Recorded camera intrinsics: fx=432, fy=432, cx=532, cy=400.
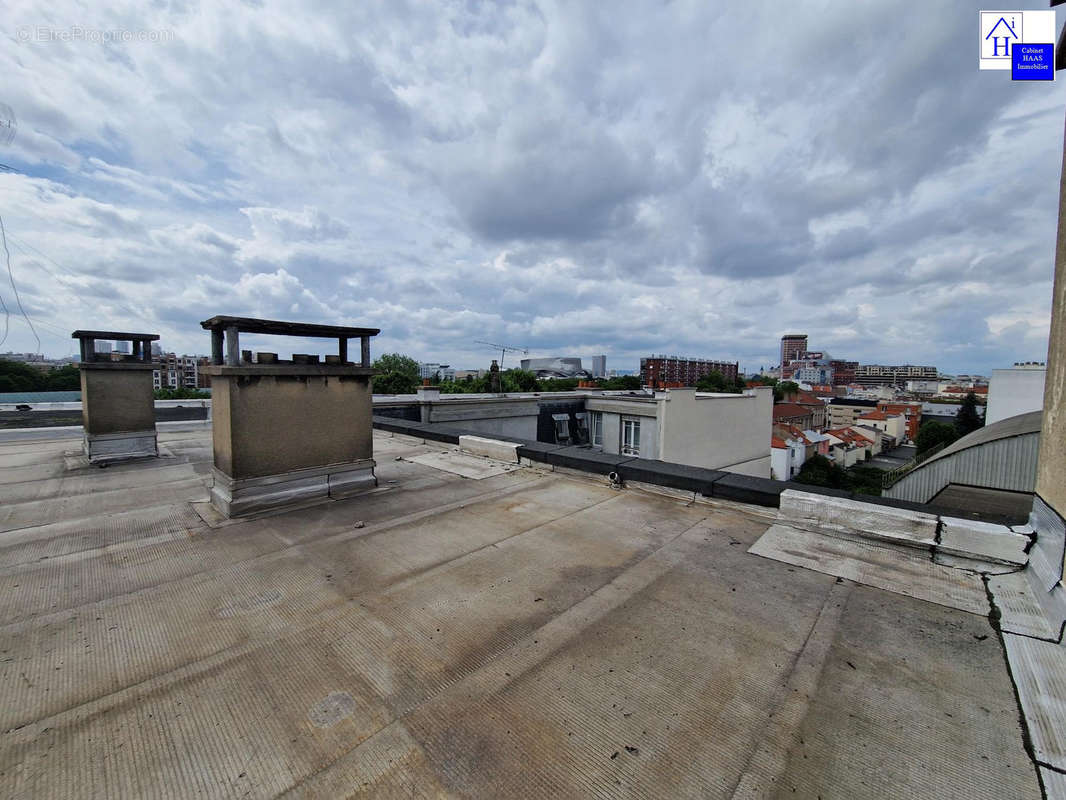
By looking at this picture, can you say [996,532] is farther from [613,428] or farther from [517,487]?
[613,428]

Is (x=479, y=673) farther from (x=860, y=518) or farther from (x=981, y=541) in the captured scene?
(x=981, y=541)

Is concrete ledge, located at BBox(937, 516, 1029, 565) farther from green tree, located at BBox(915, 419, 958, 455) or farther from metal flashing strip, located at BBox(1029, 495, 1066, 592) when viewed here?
green tree, located at BBox(915, 419, 958, 455)

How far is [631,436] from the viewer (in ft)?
72.7

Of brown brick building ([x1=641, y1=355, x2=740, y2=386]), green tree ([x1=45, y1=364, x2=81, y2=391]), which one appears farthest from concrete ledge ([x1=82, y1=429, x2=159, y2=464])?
brown brick building ([x1=641, y1=355, x2=740, y2=386])

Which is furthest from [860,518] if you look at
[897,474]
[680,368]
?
[680,368]

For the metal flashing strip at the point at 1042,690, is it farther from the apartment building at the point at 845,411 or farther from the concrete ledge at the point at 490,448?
the apartment building at the point at 845,411

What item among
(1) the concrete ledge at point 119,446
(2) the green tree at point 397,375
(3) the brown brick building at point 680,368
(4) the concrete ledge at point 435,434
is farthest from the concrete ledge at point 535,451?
(3) the brown brick building at point 680,368

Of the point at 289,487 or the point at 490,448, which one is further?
the point at 490,448

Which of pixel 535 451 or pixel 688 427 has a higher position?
pixel 535 451

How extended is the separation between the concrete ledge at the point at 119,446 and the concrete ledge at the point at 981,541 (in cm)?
1102

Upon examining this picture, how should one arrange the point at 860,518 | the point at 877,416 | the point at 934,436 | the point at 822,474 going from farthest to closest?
the point at 877,416 < the point at 934,436 < the point at 822,474 < the point at 860,518

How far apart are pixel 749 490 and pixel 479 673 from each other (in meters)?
3.73

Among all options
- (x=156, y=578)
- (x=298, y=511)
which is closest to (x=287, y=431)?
(x=298, y=511)

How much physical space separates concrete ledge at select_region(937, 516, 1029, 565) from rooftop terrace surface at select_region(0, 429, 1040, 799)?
96 cm
